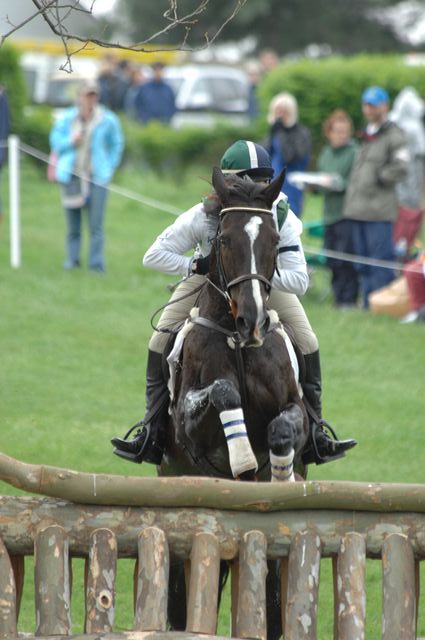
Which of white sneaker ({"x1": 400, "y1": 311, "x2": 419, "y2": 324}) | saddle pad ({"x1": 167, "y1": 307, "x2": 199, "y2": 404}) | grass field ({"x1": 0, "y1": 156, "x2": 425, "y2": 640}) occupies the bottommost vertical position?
grass field ({"x1": 0, "y1": 156, "x2": 425, "y2": 640})

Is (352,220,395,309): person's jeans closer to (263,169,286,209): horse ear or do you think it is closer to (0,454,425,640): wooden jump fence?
(263,169,286,209): horse ear

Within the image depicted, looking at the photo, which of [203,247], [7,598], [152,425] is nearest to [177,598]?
[152,425]

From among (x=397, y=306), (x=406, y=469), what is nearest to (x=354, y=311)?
(x=397, y=306)

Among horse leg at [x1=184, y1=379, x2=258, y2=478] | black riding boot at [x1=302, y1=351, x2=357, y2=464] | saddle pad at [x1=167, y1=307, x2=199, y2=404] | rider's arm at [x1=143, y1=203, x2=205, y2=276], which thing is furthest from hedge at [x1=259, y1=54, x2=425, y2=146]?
horse leg at [x1=184, y1=379, x2=258, y2=478]

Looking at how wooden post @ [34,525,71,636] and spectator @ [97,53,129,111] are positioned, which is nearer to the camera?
wooden post @ [34,525,71,636]

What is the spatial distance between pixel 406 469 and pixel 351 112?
714 inches

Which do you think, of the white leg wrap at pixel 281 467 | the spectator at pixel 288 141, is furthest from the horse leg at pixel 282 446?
the spectator at pixel 288 141

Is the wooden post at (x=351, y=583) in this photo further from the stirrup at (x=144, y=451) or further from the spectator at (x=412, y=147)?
the spectator at (x=412, y=147)

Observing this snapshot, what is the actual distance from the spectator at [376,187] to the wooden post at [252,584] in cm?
1063

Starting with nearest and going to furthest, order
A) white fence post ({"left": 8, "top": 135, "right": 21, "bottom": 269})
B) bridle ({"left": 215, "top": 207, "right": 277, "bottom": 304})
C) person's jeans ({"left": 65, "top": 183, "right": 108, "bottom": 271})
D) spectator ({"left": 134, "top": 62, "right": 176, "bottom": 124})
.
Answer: bridle ({"left": 215, "top": 207, "right": 277, "bottom": 304}) → white fence post ({"left": 8, "top": 135, "right": 21, "bottom": 269}) → person's jeans ({"left": 65, "top": 183, "right": 108, "bottom": 271}) → spectator ({"left": 134, "top": 62, "right": 176, "bottom": 124})

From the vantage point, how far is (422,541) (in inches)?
232

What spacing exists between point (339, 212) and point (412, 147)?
4.15 metres

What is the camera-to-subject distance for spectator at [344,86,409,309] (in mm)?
15945

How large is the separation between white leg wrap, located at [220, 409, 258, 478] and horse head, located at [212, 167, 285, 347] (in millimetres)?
378
